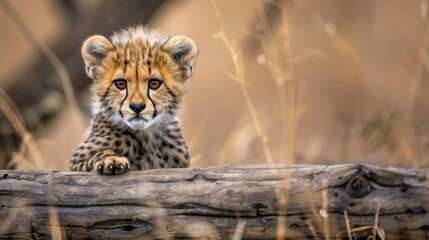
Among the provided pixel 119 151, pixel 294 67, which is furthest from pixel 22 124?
pixel 294 67

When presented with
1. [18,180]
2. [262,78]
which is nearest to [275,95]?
[262,78]

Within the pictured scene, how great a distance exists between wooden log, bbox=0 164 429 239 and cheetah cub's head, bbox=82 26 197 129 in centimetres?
33

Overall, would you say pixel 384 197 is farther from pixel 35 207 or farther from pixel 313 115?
pixel 313 115

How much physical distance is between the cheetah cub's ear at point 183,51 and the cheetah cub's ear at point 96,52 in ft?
0.69

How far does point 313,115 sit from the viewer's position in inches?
386

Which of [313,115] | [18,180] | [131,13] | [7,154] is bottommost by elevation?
[18,180]

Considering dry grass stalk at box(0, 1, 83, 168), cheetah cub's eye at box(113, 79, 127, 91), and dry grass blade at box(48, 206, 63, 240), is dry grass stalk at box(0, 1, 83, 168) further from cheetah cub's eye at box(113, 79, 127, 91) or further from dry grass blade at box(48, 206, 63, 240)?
dry grass blade at box(48, 206, 63, 240)

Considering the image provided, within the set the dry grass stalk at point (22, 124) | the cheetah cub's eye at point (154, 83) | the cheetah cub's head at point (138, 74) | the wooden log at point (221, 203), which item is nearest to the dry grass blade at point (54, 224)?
the wooden log at point (221, 203)

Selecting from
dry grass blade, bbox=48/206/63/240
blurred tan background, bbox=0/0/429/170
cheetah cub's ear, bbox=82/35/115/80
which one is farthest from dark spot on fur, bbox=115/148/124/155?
blurred tan background, bbox=0/0/429/170

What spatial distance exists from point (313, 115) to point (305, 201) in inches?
266

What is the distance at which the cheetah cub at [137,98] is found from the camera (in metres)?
3.55

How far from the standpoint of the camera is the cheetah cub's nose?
350 centimetres

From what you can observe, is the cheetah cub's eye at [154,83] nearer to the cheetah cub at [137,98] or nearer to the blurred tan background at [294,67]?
the cheetah cub at [137,98]

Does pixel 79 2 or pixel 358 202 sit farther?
pixel 79 2
